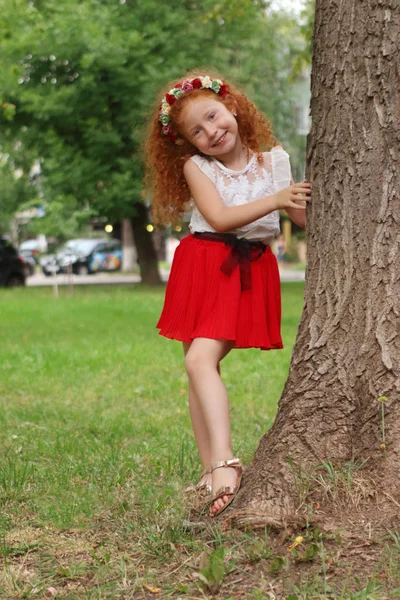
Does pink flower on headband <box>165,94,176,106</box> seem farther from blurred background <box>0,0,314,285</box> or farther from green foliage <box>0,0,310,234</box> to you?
green foliage <box>0,0,310,234</box>

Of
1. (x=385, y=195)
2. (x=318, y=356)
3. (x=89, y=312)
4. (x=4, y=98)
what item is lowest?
(x=89, y=312)

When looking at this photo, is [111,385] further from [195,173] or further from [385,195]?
[385,195]

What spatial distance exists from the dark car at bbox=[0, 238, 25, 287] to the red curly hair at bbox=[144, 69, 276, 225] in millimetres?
23147

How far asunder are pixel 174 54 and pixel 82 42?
226 cm

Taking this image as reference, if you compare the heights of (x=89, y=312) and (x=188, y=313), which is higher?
(x=188, y=313)

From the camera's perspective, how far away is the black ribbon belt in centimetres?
375

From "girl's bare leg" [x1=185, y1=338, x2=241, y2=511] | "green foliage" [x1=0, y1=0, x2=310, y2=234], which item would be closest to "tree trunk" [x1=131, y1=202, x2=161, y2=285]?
"green foliage" [x1=0, y1=0, x2=310, y2=234]

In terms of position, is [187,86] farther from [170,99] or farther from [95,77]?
[95,77]

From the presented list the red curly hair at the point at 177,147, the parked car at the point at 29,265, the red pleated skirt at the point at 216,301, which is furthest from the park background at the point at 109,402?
the parked car at the point at 29,265

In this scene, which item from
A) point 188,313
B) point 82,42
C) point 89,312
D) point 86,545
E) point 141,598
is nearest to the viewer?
point 141,598

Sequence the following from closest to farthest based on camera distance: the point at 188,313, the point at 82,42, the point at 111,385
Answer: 1. the point at 188,313
2. the point at 111,385
3. the point at 82,42

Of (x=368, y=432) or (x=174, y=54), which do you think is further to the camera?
→ (x=174, y=54)

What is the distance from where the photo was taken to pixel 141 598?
288 cm

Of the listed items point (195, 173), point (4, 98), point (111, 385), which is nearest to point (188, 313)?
point (195, 173)
